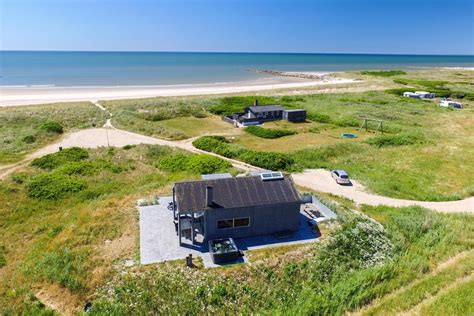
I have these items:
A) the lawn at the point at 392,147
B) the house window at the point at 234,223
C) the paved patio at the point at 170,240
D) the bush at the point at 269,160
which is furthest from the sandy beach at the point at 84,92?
the house window at the point at 234,223

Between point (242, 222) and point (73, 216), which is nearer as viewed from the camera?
point (242, 222)

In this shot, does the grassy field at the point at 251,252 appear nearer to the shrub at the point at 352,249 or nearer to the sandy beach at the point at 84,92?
the shrub at the point at 352,249

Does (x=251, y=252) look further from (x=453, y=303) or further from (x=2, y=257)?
(x=2, y=257)

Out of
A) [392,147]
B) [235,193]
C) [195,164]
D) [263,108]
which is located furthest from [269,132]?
[235,193]

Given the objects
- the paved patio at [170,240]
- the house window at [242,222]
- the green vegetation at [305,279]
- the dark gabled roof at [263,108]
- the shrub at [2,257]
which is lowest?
the shrub at [2,257]

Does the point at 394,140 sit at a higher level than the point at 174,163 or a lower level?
lower

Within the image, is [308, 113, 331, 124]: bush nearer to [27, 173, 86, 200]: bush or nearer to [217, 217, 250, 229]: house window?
[27, 173, 86, 200]: bush
